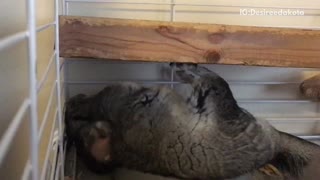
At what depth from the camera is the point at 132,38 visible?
1.29 metres

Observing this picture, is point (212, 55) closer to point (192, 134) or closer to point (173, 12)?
point (192, 134)

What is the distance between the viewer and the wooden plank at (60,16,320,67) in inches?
50.6

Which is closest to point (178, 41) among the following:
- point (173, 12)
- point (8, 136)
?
point (173, 12)

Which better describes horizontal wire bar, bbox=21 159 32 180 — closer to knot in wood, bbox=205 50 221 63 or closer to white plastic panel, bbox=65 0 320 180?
knot in wood, bbox=205 50 221 63

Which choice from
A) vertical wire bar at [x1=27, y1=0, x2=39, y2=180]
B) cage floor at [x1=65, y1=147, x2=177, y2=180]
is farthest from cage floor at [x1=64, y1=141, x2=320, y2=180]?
vertical wire bar at [x1=27, y1=0, x2=39, y2=180]

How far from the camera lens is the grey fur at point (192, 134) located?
1.37m

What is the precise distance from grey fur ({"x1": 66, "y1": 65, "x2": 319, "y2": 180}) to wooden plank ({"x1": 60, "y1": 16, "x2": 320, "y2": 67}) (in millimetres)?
137

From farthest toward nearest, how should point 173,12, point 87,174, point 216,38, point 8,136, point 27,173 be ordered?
point 173,12 → point 87,174 → point 216,38 → point 27,173 → point 8,136

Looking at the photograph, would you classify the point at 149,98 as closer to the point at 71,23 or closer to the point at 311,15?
the point at 71,23

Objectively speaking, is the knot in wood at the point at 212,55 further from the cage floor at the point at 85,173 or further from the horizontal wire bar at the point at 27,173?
the horizontal wire bar at the point at 27,173

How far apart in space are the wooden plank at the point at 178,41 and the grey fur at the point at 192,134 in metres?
0.14

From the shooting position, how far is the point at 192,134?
4.55ft

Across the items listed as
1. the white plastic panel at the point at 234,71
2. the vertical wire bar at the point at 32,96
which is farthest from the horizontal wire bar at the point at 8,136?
the white plastic panel at the point at 234,71

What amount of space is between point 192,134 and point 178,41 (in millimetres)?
295
